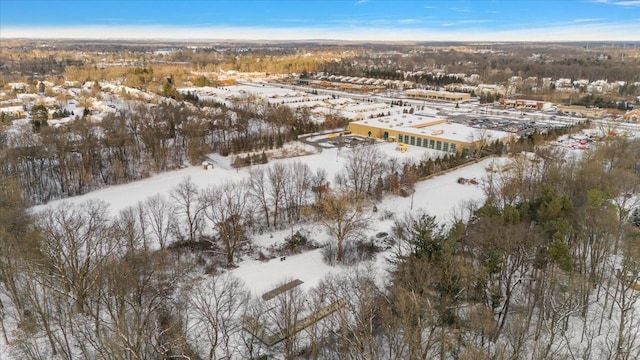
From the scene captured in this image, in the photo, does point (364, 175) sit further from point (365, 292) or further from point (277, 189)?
point (365, 292)

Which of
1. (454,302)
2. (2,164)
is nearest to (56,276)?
(454,302)

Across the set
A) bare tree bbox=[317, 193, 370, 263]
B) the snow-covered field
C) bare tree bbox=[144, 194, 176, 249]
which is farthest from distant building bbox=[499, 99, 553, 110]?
bare tree bbox=[144, 194, 176, 249]

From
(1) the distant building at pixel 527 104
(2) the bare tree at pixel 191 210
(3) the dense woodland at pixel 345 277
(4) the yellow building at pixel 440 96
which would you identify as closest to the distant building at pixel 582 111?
(1) the distant building at pixel 527 104

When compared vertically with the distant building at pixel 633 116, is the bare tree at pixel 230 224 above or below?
below

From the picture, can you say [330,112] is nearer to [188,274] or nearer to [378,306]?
[188,274]

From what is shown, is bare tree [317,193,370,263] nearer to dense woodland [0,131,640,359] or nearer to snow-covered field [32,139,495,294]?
dense woodland [0,131,640,359]

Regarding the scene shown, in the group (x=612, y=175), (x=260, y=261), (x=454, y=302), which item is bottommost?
(x=260, y=261)

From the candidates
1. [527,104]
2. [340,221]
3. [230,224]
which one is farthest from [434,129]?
[527,104]

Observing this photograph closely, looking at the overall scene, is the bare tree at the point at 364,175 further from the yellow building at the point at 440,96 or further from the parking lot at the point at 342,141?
the yellow building at the point at 440,96

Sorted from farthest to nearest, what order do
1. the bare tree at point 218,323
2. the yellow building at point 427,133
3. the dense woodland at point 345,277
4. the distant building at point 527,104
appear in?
the distant building at point 527,104
the yellow building at point 427,133
the bare tree at point 218,323
the dense woodland at point 345,277
